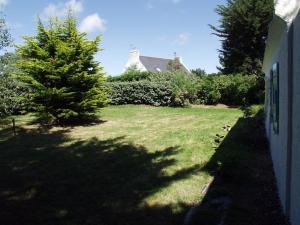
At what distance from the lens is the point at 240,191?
565 centimetres

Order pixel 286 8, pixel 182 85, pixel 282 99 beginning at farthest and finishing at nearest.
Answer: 1. pixel 182 85
2. pixel 282 99
3. pixel 286 8

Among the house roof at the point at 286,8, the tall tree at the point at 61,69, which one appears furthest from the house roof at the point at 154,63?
the house roof at the point at 286,8

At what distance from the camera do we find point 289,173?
3973 mm

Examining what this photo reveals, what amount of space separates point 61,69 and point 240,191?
9.14 metres

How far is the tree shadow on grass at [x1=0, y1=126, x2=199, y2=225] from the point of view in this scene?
4777 millimetres

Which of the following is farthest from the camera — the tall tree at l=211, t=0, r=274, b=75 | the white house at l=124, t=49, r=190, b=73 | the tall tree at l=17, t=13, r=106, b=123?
the white house at l=124, t=49, r=190, b=73

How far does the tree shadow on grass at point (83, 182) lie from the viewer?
4777 millimetres

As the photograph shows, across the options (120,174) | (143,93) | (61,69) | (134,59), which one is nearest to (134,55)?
(134,59)

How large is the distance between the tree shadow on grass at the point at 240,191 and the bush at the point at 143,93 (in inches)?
458

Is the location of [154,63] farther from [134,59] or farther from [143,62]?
[134,59]

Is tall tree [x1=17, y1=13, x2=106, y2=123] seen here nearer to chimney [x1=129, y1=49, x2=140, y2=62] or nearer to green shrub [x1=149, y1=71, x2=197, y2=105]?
green shrub [x1=149, y1=71, x2=197, y2=105]

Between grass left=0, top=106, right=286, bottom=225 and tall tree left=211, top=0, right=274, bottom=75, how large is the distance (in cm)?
1927

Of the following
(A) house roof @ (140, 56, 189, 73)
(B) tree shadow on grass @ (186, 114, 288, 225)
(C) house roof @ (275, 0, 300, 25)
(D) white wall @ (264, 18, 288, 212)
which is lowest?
(B) tree shadow on grass @ (186, 114, 288, 225)

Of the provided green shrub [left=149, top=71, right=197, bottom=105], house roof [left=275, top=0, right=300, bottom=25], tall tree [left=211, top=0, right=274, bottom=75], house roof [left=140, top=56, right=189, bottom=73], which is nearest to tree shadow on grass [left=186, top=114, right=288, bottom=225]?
house roof [left=275, top=0, right=300, bottom=25]
